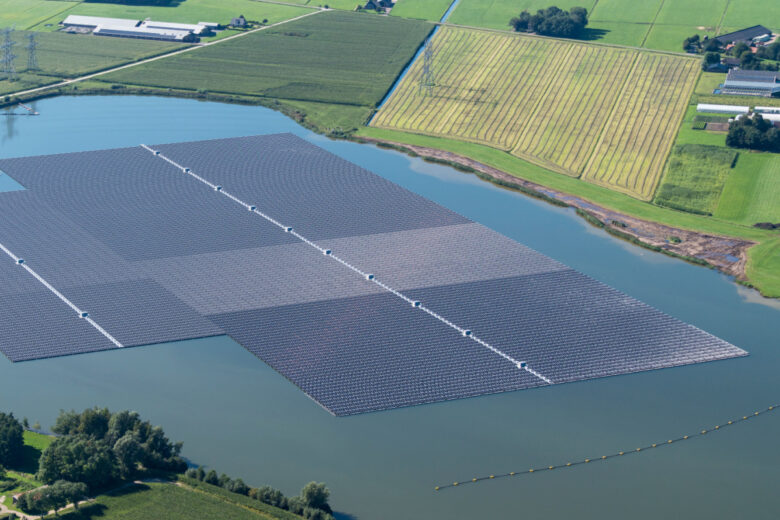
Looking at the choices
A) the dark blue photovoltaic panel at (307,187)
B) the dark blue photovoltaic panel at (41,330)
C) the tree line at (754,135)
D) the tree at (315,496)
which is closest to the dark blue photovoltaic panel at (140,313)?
the dark blue photovoltaic panel at (41,330)

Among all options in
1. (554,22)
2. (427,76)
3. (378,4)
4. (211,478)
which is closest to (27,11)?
(378,4)

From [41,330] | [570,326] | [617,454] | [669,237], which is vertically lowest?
[617,454]

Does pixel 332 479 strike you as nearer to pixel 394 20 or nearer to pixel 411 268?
pixel 411 268

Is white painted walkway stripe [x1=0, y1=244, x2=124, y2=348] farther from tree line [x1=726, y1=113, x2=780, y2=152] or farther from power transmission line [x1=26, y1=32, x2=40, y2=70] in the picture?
tree line [x1=726, y1=113, x2=780, y2=152]

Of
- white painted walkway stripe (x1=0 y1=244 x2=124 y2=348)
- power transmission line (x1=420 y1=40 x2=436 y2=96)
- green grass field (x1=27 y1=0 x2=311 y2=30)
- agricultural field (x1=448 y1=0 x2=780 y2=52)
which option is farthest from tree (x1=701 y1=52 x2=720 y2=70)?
white painted walkway stripe (x1=0 y1=244 x2=124 y2=348)

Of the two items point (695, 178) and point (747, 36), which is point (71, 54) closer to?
point (695, 178)

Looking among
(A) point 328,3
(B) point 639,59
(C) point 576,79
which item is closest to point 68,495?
(C) point 576,79
